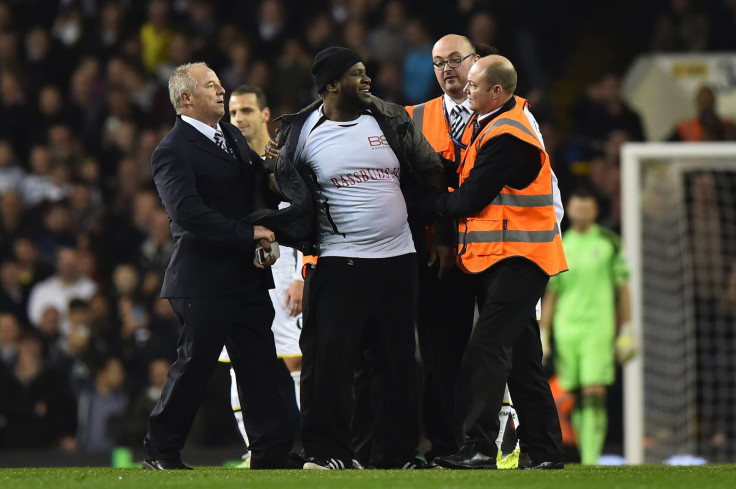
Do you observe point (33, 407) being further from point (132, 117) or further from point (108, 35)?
point (108, 35)

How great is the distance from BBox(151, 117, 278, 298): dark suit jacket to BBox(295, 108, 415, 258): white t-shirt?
1.37ft

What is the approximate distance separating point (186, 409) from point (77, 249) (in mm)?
6534

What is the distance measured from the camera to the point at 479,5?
1370 centimetres

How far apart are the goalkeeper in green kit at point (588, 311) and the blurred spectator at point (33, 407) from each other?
4.09 meters

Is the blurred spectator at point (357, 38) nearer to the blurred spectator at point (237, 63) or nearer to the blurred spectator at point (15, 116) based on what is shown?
the blurred spectator at point (237, 63)

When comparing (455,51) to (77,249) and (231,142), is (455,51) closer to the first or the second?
(231,142)

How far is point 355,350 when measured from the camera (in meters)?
6.57

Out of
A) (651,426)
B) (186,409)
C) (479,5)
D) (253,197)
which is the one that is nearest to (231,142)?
(253,197)

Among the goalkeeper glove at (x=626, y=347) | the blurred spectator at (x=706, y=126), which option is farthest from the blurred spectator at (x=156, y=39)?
the goalkeeper glove at (x=626, y=347)

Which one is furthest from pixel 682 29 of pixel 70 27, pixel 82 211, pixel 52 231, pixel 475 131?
pixel 475 131

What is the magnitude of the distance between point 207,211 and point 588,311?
4755 mm

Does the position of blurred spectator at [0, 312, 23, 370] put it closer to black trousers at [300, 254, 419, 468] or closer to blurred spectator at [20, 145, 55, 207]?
blurred spectator at [20, 145, 55, 207]

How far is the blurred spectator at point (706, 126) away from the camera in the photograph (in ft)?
41.8

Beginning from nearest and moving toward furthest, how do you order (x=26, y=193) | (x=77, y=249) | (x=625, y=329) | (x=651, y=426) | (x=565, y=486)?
(x=565, y=486)
(x=625, y=329)
(x=651, y=426)
(x=77, y=249)
(x=26, y=193)
